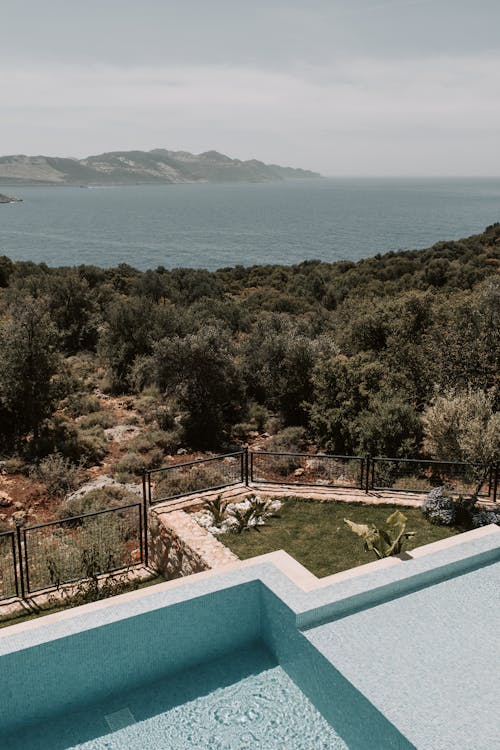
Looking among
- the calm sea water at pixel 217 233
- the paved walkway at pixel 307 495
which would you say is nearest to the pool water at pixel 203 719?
the paved walkway at pixel 307 495

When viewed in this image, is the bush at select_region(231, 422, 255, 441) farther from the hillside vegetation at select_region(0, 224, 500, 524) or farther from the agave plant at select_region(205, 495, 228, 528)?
the agave plant at select_region(205, 495, 228, 528)

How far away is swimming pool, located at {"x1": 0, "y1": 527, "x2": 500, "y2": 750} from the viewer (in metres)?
6.42

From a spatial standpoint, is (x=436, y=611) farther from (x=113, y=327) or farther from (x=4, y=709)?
(x=113, y=327)

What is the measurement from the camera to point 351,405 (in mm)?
19688

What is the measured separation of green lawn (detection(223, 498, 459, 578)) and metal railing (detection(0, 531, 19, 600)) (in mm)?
3544

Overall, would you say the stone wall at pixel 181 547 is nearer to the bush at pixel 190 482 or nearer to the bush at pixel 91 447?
the bush at pixel 190 482

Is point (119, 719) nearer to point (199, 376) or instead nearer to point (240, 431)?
point (240, 431)

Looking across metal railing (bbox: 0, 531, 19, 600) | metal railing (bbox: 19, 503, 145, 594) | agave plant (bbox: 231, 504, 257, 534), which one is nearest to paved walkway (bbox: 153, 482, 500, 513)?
agave plant (bbox: 231, 504, 257, 534)

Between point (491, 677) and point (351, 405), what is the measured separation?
43.5 ft

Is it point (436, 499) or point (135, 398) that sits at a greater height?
point (436, 499)

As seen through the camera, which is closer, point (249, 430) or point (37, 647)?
point (37, 647)

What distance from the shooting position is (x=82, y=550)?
37.2 ft

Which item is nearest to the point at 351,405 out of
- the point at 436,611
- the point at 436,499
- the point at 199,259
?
the point at 436,499

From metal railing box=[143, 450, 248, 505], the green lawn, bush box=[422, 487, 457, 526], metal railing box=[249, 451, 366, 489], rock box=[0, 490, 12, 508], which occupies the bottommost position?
rock box=[0, 490, 12, 508]
